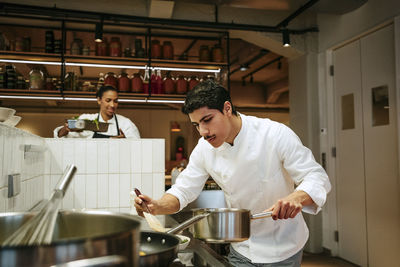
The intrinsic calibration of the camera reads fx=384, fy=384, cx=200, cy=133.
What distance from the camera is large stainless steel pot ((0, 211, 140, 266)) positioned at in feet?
1.54

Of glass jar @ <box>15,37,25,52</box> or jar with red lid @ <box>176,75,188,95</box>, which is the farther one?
jar with red lid @ <box>176,75,188,95</box>

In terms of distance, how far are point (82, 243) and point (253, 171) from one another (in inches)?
54.5

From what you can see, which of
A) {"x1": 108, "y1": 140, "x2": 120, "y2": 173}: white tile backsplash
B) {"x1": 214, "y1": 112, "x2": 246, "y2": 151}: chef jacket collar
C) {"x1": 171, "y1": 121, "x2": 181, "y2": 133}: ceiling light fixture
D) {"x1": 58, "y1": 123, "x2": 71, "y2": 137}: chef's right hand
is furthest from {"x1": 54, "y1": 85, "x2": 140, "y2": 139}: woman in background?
{"x1": 171, "y1": 121, "x2": 181, "y2": 133}: ceiling light fixture

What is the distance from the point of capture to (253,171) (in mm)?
1818

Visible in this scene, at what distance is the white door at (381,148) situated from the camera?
12.4 feet

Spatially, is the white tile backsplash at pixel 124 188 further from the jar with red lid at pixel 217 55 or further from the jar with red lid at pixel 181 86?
the jar with red lid at pixel 217 55

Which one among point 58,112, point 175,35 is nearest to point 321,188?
point 175,35

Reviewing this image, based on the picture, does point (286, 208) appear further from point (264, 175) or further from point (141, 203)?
point (141, 203)

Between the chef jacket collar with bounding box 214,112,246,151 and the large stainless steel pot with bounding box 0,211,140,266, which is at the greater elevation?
the chef jacket collar with bounding box 214,112,246,151

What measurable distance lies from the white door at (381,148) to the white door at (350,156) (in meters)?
0.11

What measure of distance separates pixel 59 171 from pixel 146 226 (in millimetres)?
903

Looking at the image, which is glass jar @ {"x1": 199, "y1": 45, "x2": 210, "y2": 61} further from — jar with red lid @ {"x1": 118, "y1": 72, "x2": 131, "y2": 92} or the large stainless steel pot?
the large stainless steel pot

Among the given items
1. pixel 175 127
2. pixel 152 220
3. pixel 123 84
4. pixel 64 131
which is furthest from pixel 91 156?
pixel 175 127

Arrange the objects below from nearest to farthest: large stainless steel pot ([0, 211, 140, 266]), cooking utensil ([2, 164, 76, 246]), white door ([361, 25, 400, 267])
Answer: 1. large stainless steel pot ([0, 211, 140, 266])
2. cooking utensil ([2, 164, 76, 246])
3. white door ([361, 25, 400, 267])
